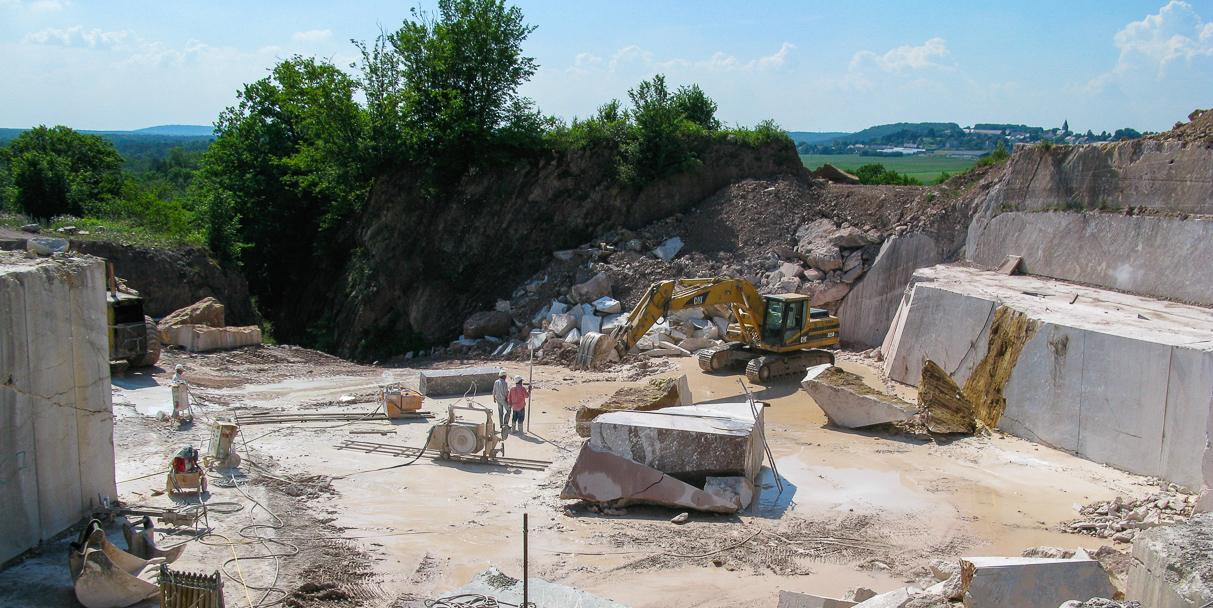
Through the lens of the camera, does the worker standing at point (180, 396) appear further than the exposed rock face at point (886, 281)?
No

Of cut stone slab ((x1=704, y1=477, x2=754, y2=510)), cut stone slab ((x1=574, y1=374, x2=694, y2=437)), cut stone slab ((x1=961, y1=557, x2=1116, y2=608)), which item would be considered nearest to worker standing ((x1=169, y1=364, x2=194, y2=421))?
cut stone slab ((x1=574, y1=374, x2=694, y2=437))

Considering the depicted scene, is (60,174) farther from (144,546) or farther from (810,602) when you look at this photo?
(810,602)

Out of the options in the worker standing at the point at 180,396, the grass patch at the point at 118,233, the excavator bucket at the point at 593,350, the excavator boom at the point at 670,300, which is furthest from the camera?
the grass patch at the point at 118,233

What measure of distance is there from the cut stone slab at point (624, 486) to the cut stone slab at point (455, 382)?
553 cm

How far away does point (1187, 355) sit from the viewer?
9633mm

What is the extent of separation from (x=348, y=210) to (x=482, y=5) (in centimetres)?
835

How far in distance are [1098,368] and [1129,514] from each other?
3032mm

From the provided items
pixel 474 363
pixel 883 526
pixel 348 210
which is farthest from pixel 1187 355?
pixel 348 210

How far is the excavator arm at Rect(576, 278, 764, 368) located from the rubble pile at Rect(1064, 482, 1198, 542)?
7.14 meters

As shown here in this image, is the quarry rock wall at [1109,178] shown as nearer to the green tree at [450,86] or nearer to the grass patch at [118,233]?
the green tree at [450,86]

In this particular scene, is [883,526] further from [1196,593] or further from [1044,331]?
[1044,331]

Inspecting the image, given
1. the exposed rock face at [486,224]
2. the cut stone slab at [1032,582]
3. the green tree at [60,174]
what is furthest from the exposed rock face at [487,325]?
the green tree at [60,174]

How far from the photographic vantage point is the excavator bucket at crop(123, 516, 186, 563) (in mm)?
6406

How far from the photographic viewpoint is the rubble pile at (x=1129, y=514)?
27.0 feet
